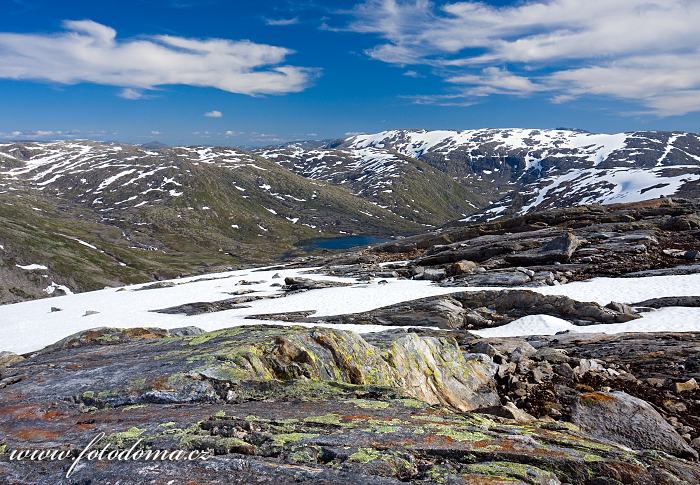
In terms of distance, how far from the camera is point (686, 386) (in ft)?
51.9

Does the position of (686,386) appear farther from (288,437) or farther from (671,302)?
(288,437)

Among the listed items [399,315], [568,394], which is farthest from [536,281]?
[568,394]

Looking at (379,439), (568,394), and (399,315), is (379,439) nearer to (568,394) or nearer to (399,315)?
(568,394)

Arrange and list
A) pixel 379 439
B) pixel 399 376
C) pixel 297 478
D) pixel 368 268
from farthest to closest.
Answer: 1. pixel 368 268
2. pixel 399 376
3. pixel 379 439
4. pixel 297 478

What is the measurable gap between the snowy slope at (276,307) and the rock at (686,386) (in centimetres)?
882

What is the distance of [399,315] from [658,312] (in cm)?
1622

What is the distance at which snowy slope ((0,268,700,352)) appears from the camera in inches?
1054

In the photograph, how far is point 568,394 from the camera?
15.6 m

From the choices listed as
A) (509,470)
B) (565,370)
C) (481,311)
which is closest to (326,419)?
(509,470)

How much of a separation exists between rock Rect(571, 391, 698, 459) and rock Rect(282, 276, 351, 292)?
3421 cm

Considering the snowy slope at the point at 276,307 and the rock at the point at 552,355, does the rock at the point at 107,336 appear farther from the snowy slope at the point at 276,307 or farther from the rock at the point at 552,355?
the rock at the point at 552,355

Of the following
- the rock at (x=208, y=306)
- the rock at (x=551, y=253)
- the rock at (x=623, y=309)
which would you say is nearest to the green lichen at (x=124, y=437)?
the rock at (x=623, y=309)

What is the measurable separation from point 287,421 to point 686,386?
15.3m

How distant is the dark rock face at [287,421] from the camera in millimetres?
7562
